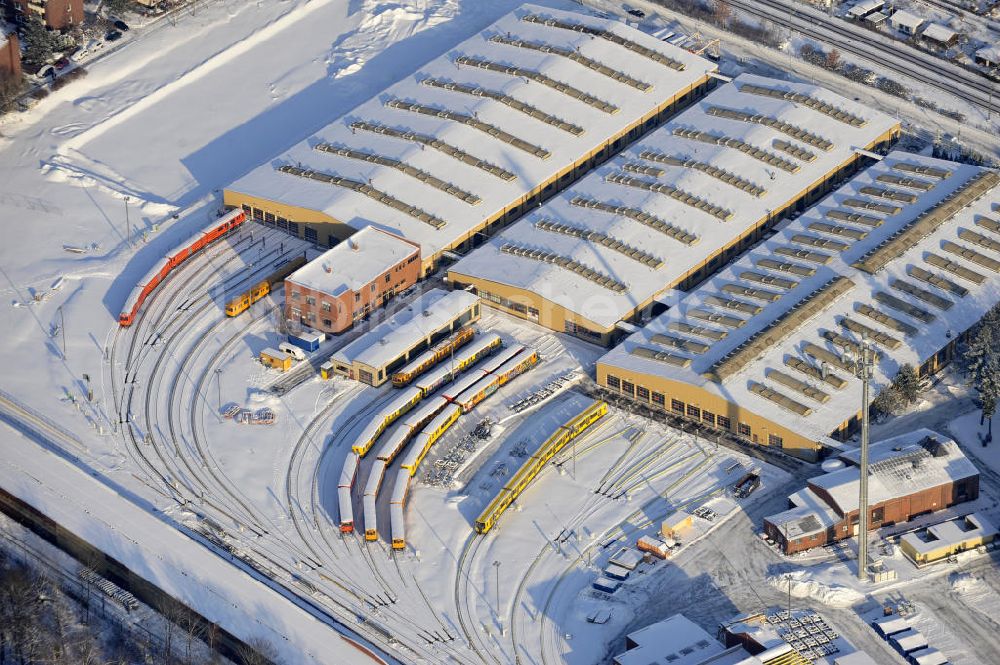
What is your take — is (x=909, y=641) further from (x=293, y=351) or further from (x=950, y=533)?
(x=293, y=351)

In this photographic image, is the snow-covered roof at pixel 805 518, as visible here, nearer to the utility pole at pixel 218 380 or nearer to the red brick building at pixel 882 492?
the red brick building at pixel 882 492

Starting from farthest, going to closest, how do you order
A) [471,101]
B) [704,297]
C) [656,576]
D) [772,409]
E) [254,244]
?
[471,101]
[254,244]
[704,297]
[772,409]
[656,576]

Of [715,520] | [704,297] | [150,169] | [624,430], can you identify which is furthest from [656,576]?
[150,169]

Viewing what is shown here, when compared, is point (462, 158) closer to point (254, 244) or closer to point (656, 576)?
point (254, 244)

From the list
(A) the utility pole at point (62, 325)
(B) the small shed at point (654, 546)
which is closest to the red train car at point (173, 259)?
(A) the utility pole at point (62, 325)

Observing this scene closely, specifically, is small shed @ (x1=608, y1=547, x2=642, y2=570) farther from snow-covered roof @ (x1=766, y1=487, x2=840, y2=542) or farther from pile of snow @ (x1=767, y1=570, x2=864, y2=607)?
snow-covered roof @ (x1=766, y1=487, x2=840, y2=542)

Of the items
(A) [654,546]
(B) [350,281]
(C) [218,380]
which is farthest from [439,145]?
(A) [654,546]

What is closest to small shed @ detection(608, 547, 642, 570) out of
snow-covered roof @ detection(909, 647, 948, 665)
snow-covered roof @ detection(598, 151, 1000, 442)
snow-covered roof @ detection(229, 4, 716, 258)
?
snow-covered roof @ detection(598, 151, 1000, 442)
